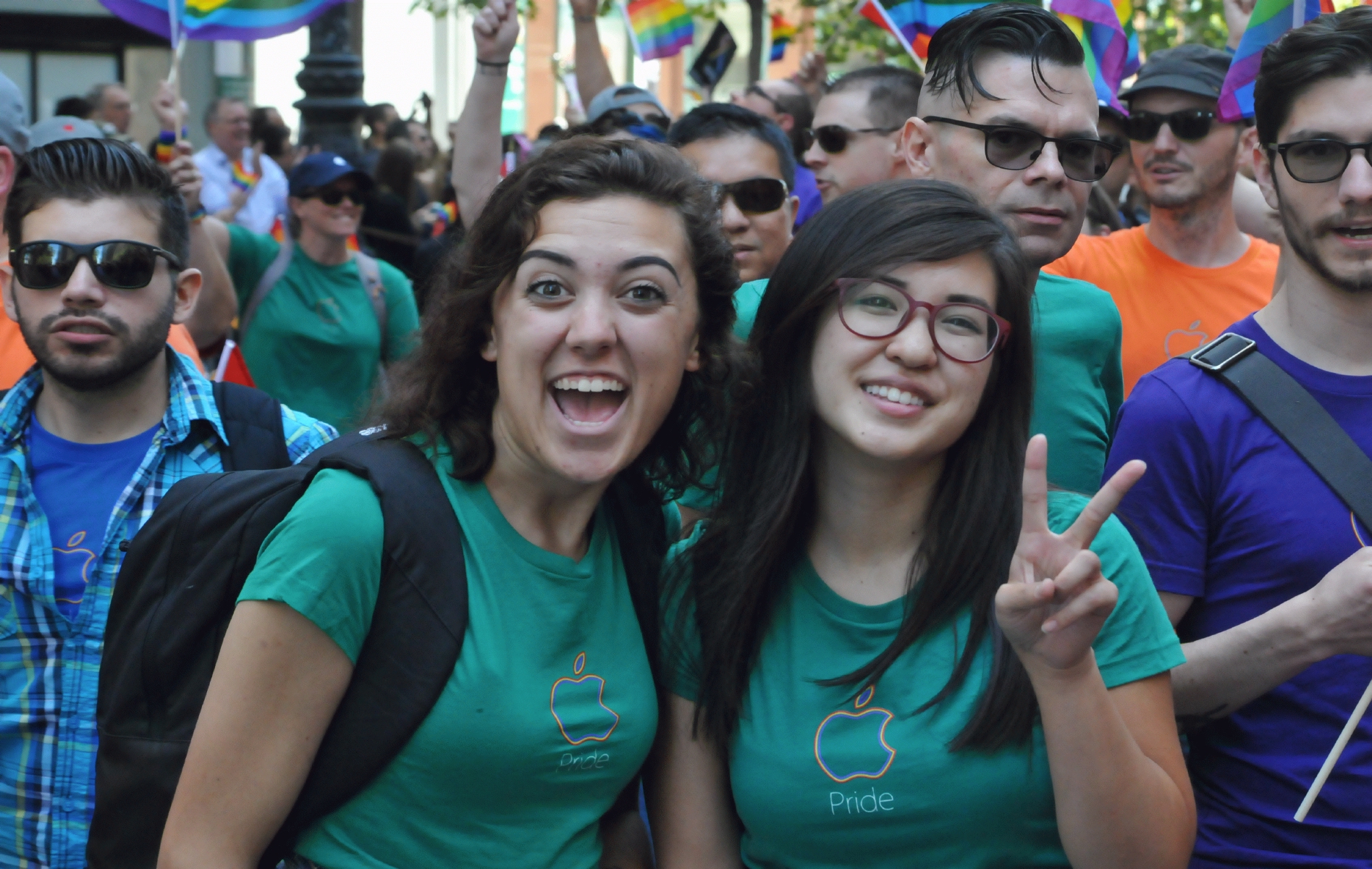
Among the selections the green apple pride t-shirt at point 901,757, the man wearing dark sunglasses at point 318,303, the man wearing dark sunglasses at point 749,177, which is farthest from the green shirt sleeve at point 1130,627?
the man wearing dark sunglasses at point 318,303

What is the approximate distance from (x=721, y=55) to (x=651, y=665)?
25.9 ft

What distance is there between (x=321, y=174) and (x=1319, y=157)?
488 cm

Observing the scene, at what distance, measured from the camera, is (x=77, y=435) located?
3225 mm

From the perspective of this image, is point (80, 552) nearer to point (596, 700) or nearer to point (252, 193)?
point (596, 700)

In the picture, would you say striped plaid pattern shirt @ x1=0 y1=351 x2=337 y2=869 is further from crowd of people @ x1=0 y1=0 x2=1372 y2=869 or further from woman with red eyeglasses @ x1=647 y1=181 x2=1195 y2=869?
woman with red eyeglasses @ x1=647 y1=181 x2=1195 y2=869

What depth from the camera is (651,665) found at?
254 centimetres

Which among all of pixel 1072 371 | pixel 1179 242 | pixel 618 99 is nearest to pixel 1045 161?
pixel 1072 371

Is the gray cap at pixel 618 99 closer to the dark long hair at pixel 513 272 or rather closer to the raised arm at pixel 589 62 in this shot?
the raised arm at pixel 589 62

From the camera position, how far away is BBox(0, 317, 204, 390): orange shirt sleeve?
362 centimetres

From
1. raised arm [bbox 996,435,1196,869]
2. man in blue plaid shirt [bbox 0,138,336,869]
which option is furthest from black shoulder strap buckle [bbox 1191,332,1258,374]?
man in blue plaid shirt [bbox 0,138,336,869]

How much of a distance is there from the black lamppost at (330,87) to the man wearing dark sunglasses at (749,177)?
5285 mm

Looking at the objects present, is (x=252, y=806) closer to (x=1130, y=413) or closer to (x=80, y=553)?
(x=80, y=553)

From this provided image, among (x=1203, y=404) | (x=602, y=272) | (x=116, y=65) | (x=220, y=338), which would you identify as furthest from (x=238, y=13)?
(x=116, y=65)

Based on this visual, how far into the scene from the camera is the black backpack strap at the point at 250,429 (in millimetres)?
3223
